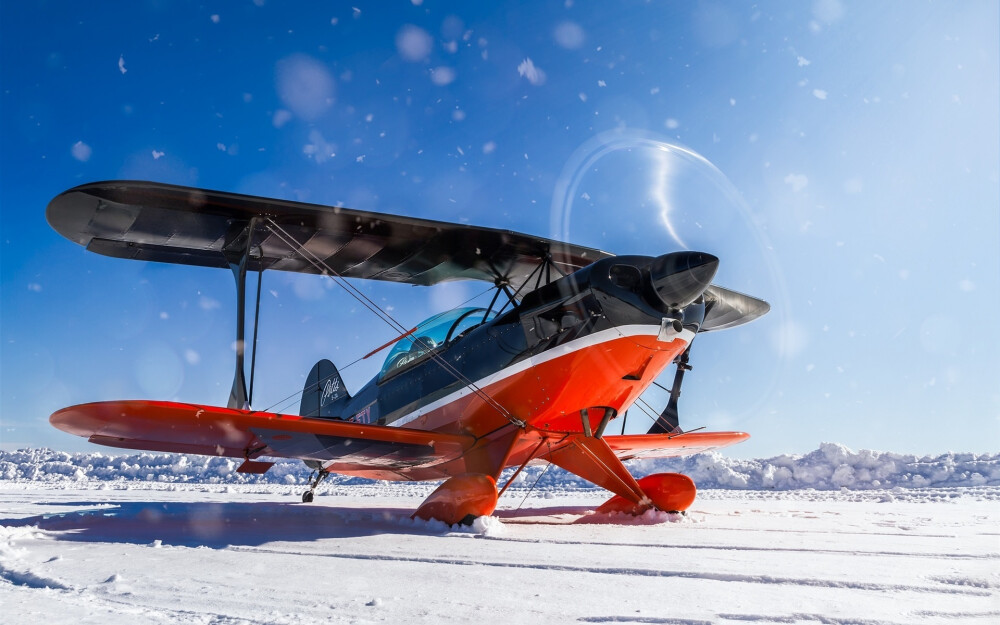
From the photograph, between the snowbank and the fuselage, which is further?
the snowbank

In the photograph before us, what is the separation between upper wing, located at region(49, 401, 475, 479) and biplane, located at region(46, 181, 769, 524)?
22 mm

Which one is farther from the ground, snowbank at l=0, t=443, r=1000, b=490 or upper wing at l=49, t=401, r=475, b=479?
upper wing at l=49, t=401, r=475, b=479

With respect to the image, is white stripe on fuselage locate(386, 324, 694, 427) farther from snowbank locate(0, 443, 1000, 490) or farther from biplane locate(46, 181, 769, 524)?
snowbank locate(0, 443, 1000, 490)

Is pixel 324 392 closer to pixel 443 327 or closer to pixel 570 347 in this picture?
pixel 443 327

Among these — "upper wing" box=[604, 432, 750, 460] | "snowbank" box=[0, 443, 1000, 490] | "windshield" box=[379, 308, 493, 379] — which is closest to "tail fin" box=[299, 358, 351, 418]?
"windshield" box=[379, 308, 493, 379]

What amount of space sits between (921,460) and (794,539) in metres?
19.1

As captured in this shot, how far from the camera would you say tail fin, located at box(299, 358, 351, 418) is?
1082cm

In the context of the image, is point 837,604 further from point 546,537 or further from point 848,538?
point 848,538

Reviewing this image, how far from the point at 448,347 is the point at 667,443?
4208 mm

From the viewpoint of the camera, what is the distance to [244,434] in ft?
18.6

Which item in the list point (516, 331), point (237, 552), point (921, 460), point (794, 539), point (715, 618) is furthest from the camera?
point (921, 460)

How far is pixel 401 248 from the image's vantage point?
7.09 meters

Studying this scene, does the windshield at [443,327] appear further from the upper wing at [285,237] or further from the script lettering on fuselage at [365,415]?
the script lettering on fuselage at [365,415]

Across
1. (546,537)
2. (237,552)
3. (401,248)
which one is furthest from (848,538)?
(401,248)
